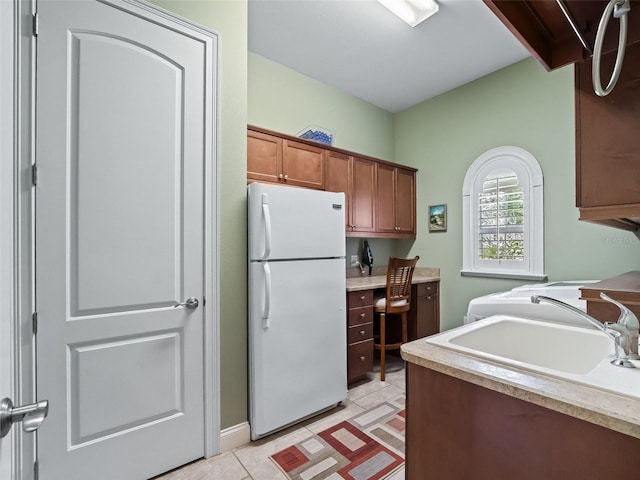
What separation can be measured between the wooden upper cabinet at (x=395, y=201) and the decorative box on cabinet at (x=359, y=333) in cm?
97

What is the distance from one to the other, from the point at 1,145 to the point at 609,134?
1446mm

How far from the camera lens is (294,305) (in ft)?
6.73

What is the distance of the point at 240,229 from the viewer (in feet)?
6.38

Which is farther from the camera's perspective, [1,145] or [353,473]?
[353,473]

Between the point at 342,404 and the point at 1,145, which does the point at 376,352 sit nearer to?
the point at 342,404

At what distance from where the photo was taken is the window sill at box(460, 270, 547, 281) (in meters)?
2.81

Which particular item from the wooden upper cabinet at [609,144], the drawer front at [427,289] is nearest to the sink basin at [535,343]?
the wooden upper cabinet at [609,144]

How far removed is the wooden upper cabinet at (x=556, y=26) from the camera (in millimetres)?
768

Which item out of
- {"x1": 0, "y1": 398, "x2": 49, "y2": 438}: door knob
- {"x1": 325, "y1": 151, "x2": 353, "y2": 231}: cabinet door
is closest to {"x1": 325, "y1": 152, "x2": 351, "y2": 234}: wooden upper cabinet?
{"x1": 325, "y1": 151, "x2": 353, "y2": 231}: cabinet door

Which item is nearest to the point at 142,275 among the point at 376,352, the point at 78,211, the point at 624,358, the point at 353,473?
the point at 78,211

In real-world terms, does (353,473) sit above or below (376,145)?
below

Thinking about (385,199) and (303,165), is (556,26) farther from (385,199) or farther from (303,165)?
(385,199)

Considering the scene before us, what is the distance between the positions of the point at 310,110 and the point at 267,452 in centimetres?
304

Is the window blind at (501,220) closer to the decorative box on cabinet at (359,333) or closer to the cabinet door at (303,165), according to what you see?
the decorative box on cabinet at (359,333)
